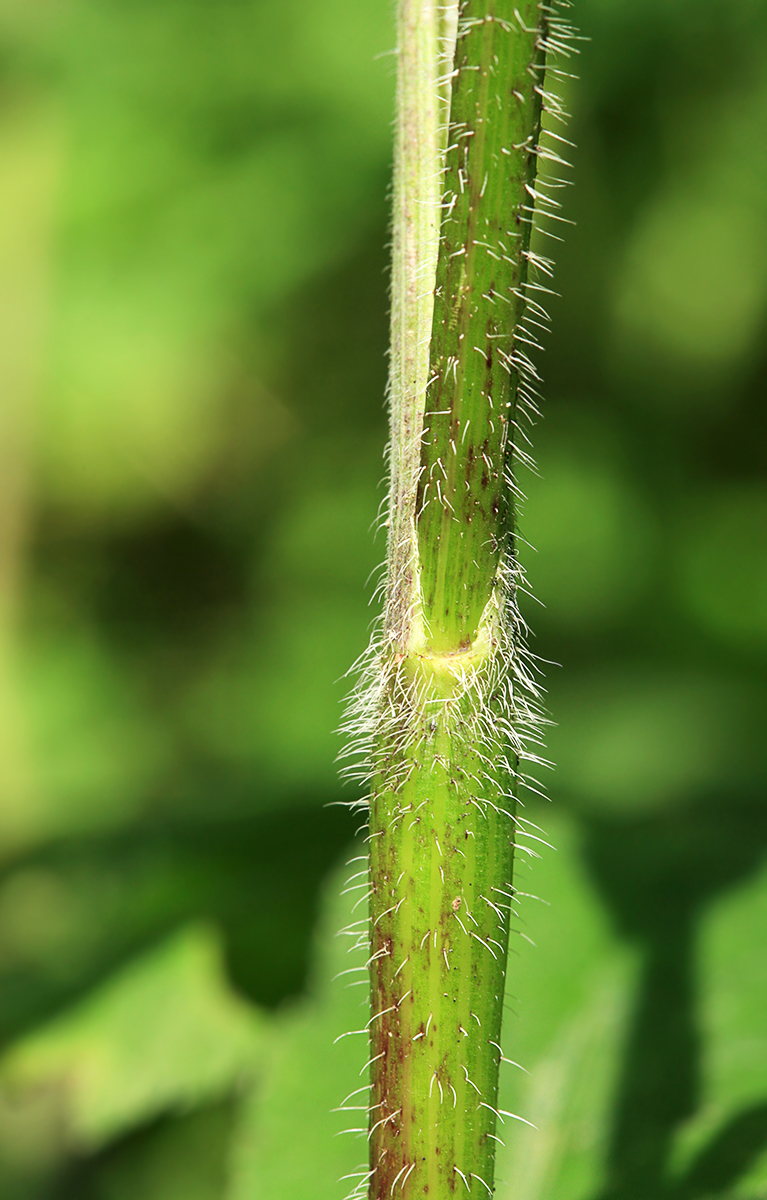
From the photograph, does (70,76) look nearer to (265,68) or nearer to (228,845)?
(265,68)

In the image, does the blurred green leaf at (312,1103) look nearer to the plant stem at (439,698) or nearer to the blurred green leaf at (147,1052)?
the blurred green leaf at (147,1052)

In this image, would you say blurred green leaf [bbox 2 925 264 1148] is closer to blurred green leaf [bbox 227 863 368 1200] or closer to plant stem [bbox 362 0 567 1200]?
blurred green leaf [bbox 227 863 368 1200]

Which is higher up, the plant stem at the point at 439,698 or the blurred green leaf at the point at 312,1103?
the plant stem at the point at 439,698

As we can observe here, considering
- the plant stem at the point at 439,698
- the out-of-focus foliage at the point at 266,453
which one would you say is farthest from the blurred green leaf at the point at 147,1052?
the plant stem at the point at 439,698

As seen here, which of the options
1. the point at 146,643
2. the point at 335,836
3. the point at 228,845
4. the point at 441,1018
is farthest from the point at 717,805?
the point at 146,643

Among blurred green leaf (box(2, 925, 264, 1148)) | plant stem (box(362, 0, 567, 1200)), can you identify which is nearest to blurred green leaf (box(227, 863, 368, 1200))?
blurred green leaf (box(2, 925, 264, 1148))
